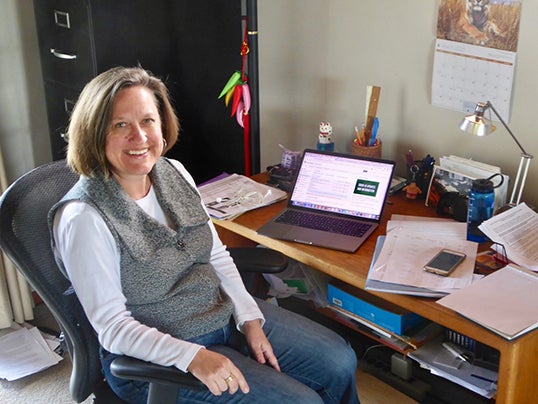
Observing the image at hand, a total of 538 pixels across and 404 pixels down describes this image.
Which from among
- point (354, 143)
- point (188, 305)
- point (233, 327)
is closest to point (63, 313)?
point (188, 305)

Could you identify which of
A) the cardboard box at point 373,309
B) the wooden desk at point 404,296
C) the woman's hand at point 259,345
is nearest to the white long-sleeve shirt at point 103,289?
the woman's hand at point 259,345

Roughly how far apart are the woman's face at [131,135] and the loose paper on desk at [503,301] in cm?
76

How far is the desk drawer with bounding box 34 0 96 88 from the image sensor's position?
239cm

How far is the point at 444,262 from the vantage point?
1920mm

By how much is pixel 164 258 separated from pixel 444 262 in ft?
2.32

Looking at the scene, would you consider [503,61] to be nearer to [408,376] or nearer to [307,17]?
[307,17]

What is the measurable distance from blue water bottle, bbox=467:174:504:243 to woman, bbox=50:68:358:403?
1.65 feet

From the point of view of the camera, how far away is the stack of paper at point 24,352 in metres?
2.57

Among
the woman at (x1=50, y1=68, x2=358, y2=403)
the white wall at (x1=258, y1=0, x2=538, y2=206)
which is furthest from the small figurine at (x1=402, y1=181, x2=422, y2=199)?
the woman at (x1=50, y1=68, x2=358, y2=403)

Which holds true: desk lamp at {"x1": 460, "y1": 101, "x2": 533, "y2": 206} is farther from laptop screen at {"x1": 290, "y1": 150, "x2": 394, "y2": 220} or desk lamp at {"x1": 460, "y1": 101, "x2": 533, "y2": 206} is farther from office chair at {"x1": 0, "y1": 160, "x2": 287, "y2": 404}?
office chair at {"x1": 0, "y1": 160, "x2": 287, "y2": 404}

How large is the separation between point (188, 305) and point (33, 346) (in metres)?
1.16

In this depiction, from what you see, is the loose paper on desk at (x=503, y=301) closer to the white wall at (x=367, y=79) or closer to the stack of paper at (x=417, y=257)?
the stack of paper at (x=417, y=257)

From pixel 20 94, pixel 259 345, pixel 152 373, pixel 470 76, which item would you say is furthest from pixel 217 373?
pixel 20 94

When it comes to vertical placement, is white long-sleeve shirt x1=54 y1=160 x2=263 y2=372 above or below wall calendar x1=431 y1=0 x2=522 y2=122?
below
